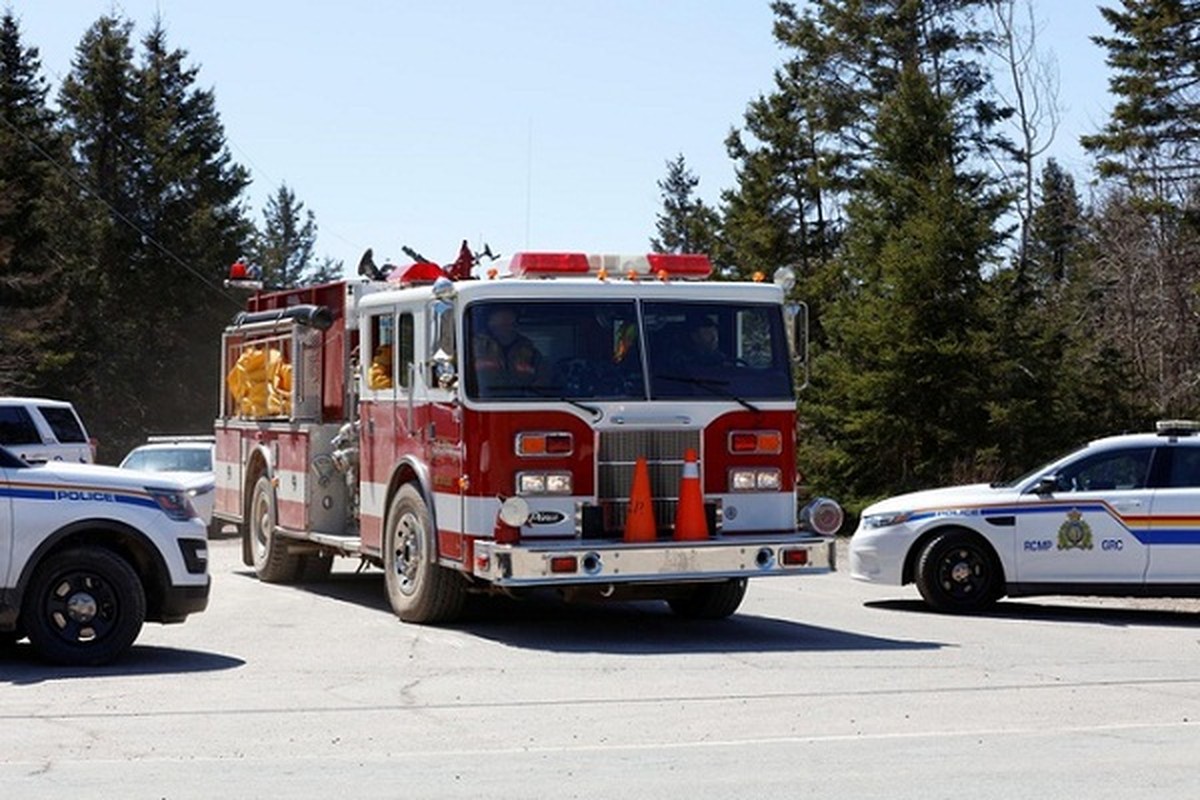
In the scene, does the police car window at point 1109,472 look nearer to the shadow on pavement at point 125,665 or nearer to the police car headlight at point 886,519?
the police car headlight at point 886,519

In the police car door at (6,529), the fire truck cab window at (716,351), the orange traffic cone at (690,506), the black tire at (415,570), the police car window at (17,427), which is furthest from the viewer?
the police car window at (17,427)

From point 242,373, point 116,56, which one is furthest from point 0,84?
point 242,373

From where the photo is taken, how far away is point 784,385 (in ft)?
50.4

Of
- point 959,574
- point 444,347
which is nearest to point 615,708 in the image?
point 444,347

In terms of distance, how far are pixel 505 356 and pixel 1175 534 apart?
6140 mm

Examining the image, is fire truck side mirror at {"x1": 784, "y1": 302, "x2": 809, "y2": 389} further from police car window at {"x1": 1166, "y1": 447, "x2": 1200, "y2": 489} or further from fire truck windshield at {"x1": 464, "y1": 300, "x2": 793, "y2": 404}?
police car window at {"x1": 1166, "y1": 447, "x2": 1200, "y2": 489}

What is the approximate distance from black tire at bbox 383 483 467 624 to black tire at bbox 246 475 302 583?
3.79 meters

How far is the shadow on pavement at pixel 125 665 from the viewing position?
41.6 ft

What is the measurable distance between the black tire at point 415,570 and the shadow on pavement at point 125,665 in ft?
6.59

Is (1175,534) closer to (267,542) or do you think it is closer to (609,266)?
(609,266)

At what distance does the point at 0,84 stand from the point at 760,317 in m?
53.2

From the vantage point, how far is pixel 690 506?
1479cm

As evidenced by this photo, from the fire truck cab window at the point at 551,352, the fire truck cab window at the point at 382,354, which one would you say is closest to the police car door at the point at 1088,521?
the fire truck cab window at the point at 551,352

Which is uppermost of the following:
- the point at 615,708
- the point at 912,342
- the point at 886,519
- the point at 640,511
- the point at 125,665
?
the point at 912,342
